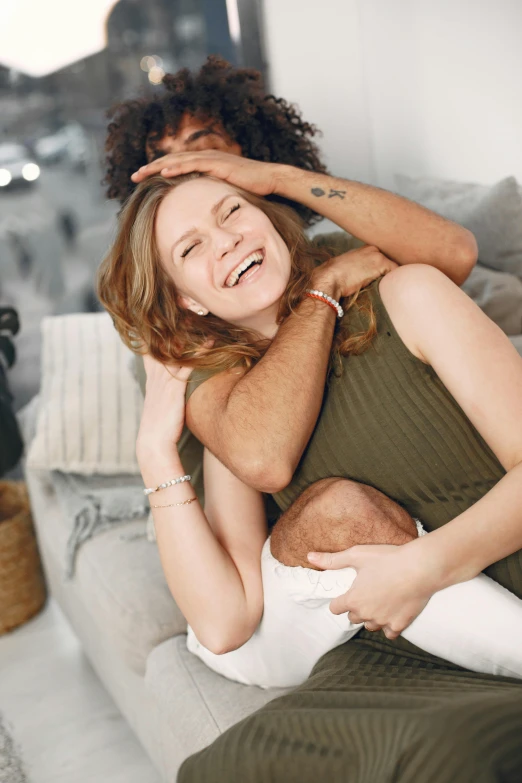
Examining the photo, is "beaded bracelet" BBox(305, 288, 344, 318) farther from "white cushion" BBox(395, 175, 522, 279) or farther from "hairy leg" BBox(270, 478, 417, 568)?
"white cushion" BBox(395, 175, 522, 279)

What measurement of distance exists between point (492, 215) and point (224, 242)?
27.5 inches

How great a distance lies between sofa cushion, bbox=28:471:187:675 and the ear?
64 centimetres

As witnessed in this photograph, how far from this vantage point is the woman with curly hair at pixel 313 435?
113 centimetres

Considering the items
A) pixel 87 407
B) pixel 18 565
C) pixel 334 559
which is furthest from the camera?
pixel 18 565

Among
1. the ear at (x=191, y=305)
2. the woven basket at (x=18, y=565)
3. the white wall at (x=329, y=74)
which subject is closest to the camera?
the ear at (x=191, y=305)

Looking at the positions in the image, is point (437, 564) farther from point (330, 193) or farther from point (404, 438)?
point (330, 193)

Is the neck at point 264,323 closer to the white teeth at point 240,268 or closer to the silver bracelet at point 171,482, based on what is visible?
the white teeth at point 240,268

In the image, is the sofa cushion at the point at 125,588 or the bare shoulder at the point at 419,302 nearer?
the bare shoulder at the point at 419,302

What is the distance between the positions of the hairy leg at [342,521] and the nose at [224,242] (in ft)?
1.43

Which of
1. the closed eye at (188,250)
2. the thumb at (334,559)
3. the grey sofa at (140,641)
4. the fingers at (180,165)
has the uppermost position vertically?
the fingers at (180,165)

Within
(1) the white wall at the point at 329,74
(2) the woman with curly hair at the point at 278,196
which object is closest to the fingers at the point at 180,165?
(2) the woman with curly hair at the point at 278,196

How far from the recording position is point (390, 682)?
1059 mm

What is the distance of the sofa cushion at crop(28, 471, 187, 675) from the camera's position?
66.2 inches

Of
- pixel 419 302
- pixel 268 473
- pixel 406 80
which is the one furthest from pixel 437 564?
pixel 406 80
